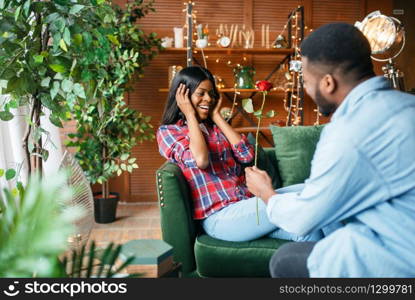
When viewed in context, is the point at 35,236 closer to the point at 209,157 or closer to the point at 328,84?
the point at 328,84

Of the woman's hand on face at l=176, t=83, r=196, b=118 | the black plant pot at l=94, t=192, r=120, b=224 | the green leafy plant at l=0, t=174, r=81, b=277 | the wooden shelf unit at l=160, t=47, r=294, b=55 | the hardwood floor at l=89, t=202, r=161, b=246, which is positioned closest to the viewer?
the green leafy plant at l=0, t=174, r=81, b=277

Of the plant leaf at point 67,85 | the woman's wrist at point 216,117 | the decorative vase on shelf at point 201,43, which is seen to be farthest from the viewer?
the decorative vase on shelf at point 201,43

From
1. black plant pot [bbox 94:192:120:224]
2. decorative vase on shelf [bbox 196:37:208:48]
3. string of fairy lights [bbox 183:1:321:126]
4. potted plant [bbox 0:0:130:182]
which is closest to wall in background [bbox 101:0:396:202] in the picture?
string of fairy lights [bbox 183:1:321:126]

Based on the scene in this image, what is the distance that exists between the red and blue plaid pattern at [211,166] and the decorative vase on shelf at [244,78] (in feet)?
7.41

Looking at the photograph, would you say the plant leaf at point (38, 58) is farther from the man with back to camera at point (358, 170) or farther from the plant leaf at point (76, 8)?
the man with back to camera at point (358, 170)

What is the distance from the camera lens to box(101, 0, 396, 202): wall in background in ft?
15.4

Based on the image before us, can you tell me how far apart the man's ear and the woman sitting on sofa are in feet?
2.65

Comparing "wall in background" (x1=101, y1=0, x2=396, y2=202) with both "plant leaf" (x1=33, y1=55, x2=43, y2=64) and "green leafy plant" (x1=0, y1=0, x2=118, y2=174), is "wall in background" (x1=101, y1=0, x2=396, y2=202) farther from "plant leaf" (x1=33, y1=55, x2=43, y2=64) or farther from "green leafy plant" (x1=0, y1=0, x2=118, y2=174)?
"plant leaf" (x1=33, y1=55, x2=43, y2=64)

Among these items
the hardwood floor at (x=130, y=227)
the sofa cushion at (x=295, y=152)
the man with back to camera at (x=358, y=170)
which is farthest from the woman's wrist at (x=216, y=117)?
the hardwood floor at (x=130, y=227)

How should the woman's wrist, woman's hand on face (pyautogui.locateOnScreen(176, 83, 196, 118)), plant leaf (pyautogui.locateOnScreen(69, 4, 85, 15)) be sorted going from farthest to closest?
the woman's wrist
woman's hand on face (pyautogui.locateOnScreen(176, 83, 196, 118))
plant leaf (pyautogui.locateOnScreen(69, 4, 85, 15))

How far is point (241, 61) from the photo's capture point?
15.8ft

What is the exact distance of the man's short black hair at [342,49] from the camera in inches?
46.9

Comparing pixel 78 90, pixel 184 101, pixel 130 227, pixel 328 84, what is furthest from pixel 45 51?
pixel 130 227

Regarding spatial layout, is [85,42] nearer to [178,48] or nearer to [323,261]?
[323,261]
